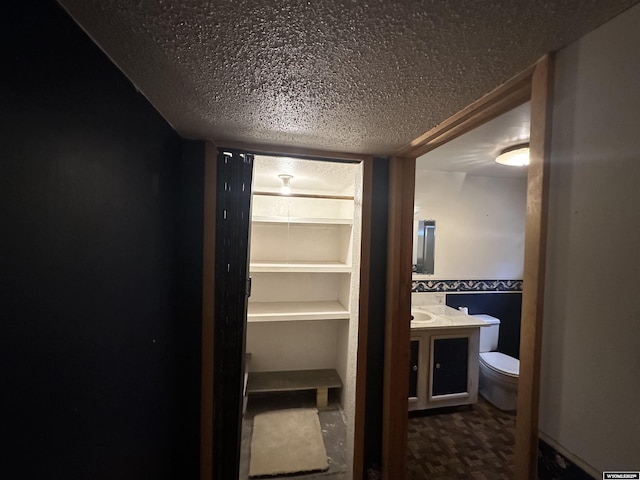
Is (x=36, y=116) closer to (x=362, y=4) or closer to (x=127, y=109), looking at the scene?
(x=127, y=109)

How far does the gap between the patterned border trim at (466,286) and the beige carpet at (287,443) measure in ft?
4.94

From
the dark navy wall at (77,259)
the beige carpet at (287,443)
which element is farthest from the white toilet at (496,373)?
the dark navy wall at (77,259)

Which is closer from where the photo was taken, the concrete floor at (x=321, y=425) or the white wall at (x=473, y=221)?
the concrete floor at (x=321, y=425)

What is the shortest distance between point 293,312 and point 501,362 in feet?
6.39

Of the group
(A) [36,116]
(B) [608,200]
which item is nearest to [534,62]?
(B) [608,200]

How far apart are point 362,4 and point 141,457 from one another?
1.37m

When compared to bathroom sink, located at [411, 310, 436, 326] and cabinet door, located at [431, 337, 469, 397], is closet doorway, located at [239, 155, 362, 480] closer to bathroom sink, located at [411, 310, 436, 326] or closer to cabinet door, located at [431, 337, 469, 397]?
bathroom sink, located at [411, 310, 436, 326]

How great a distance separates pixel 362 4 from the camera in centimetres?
45

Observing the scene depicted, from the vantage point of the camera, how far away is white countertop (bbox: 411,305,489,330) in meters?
2.03

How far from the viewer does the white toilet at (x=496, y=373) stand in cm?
213

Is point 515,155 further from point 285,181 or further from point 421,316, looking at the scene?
point 285,181

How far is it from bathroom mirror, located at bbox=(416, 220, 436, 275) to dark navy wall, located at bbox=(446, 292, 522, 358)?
36 centimetres

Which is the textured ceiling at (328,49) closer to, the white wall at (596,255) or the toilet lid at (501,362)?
the white wall at (596,255)

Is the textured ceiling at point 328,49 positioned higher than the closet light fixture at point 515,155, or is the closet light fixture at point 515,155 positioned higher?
the closet light fixture at point 515,155
